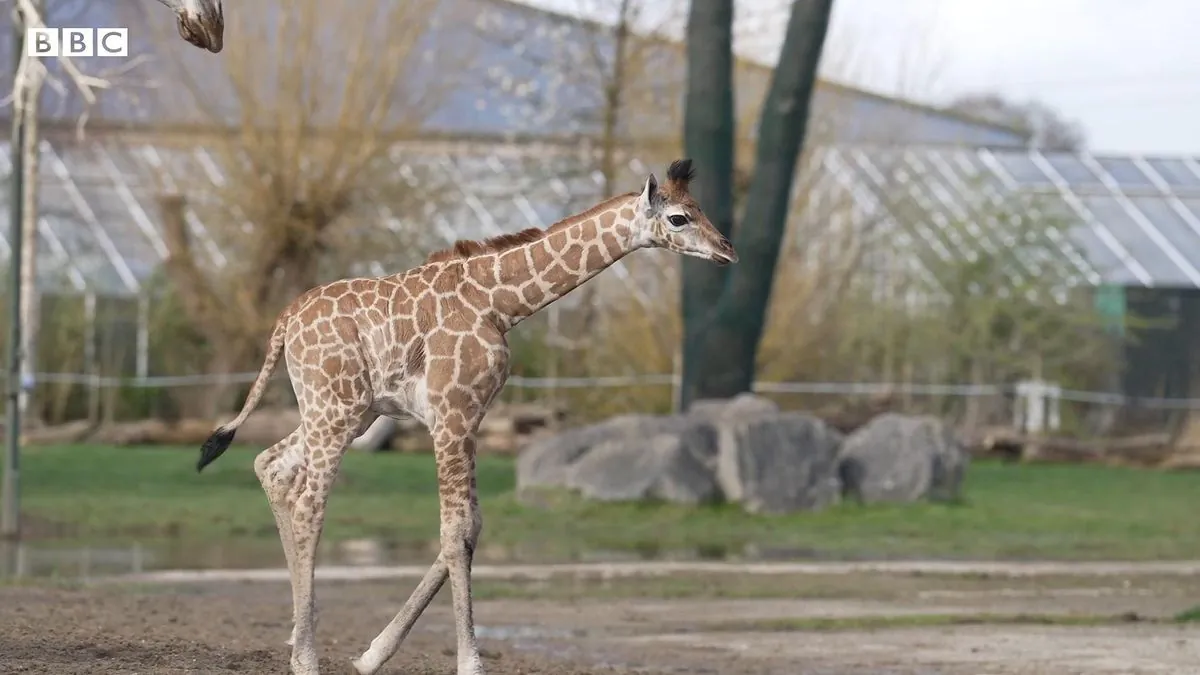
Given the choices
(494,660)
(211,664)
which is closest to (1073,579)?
(494,660)

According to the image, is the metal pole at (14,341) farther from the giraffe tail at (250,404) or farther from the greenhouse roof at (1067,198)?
the greenhouse roof at (1067,198)

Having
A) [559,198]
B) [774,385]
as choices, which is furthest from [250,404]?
[559,198]

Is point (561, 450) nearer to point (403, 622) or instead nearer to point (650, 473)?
point (650, 473)

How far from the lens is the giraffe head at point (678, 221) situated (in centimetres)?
838

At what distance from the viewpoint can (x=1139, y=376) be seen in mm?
35156

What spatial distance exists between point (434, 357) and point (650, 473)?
1308 centimetres

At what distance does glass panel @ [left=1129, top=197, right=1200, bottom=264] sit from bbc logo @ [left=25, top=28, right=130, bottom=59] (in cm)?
2962

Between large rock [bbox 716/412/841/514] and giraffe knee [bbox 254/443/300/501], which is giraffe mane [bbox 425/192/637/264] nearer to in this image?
giraffe knee [bbox 254/443/300/501]

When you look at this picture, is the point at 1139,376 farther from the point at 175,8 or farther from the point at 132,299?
the point at 175,8

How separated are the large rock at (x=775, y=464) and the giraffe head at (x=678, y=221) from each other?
12.8 m

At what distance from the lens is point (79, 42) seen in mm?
9734

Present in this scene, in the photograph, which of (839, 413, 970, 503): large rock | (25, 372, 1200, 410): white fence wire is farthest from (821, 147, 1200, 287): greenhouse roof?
(839, 413, 970, 503): large rock

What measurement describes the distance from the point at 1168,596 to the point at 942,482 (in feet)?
23.4

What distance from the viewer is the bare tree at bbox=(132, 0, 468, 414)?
2900 centimetres
